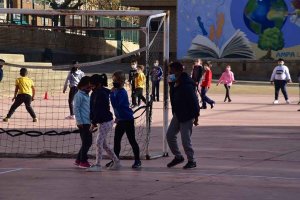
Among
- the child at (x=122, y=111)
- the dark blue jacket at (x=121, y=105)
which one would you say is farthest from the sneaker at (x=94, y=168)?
the dark blue jacket at (x=121, y=105)

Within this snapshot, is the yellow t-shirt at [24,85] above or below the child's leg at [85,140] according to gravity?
above

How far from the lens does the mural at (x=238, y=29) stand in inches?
1981

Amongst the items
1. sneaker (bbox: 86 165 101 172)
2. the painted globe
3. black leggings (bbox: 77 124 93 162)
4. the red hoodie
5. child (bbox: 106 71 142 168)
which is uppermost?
the painted globe

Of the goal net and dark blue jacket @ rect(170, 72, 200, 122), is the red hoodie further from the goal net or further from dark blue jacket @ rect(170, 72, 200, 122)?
dark blue jacket @ rect(170, 72, 200, 122)

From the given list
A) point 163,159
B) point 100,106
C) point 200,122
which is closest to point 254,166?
point 163,159

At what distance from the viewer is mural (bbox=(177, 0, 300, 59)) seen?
5031 centimetres

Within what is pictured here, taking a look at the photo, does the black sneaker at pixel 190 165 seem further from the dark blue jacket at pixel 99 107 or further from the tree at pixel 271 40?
the tree at pixel 271 40

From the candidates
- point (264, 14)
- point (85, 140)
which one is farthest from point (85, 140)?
point (264, 14)

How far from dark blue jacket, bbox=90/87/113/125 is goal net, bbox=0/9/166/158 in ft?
5.83

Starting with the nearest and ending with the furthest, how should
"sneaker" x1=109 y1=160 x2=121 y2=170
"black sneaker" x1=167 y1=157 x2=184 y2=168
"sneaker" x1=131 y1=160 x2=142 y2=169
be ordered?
1. "sneaker" x1=109 y1=160 x2=121 y2=170
2. "sneaker" x1=131 y1=160 x2=142 y2=169
3. "black sneaker" x1=167 y1=157 x2=184 y2=168

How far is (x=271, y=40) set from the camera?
5050cm

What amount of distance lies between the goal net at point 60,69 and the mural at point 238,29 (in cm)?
573

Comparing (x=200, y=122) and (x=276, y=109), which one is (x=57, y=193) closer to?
(x=200, y=122)

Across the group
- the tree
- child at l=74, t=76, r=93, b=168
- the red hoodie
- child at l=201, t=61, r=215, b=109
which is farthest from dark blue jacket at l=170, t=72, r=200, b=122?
the tree
